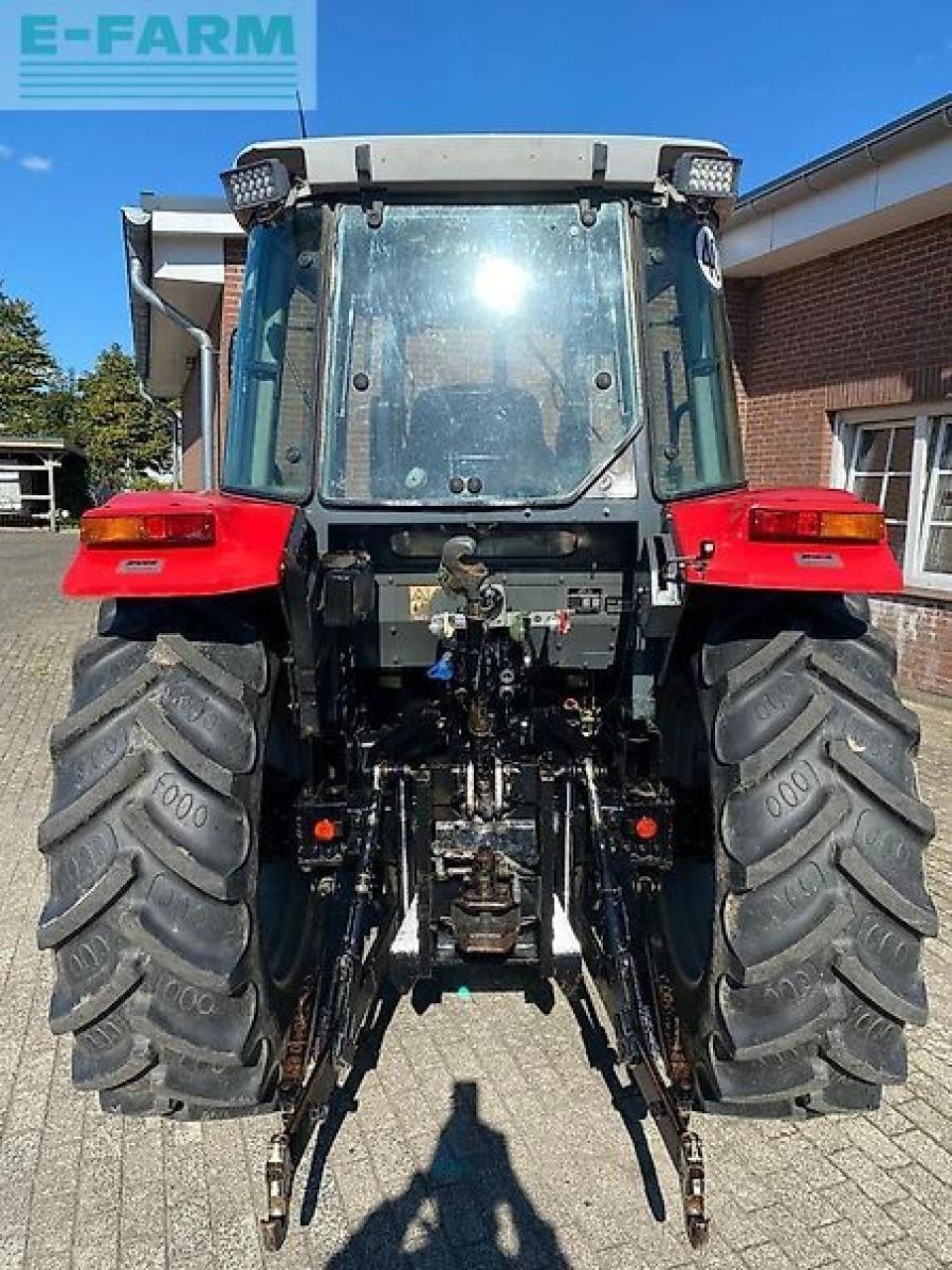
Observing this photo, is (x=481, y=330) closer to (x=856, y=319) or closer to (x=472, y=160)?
(x=472, y=160)

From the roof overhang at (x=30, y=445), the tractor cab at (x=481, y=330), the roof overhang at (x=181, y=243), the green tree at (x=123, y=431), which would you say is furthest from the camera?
the green tree at (x=123, y=431)

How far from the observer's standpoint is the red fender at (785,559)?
2.10 m

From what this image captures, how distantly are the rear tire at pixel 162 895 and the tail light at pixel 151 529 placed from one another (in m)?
0.25

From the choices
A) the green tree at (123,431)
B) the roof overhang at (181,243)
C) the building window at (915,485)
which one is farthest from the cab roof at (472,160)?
the green tree at (123,431)

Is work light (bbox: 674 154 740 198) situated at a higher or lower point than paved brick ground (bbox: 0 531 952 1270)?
higher

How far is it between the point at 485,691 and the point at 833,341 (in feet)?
24.2

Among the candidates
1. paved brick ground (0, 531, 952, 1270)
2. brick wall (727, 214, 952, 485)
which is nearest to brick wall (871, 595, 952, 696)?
brick wall (727, 214, 952, 485)

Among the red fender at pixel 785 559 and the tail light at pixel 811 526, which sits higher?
the tail light at pixel 811 526

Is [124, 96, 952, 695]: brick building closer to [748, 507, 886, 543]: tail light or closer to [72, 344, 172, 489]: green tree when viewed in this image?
[748, 507, 886, 543]: tail light

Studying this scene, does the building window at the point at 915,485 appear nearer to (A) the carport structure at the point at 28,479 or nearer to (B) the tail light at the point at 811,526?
(B) the tail light at the point at 811,526

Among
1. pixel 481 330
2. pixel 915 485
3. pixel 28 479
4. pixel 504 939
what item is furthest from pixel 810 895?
pixel 28 479

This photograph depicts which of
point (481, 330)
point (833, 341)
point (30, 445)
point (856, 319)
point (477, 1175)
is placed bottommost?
point (477, 1175)

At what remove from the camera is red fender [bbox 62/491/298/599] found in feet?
6.77

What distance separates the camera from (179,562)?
213 centimetres
